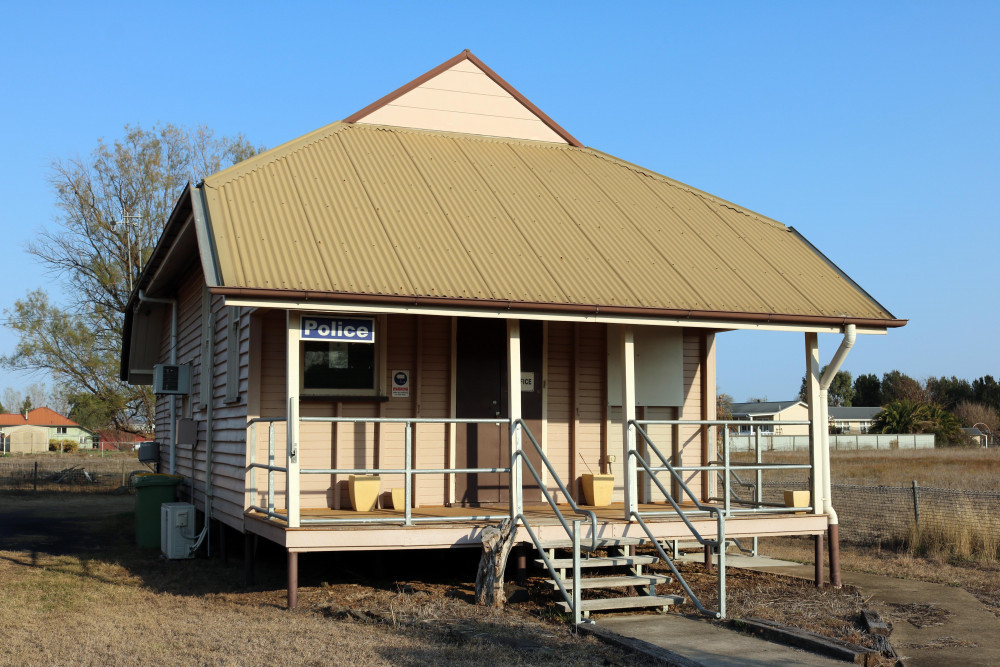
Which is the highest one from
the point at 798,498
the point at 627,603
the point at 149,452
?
the point at 149,452

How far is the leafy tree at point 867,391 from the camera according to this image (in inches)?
3960

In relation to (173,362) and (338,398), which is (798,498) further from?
(173,362)

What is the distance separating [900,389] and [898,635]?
90599 millimetres

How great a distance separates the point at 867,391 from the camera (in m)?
102

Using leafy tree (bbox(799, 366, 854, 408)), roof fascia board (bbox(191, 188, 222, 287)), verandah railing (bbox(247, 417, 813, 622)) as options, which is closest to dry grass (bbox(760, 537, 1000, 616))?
verandah railing (bbox(247, 417, 813, 622))

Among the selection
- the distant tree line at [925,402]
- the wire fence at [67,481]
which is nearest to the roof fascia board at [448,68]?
the wire fence at [67,481]

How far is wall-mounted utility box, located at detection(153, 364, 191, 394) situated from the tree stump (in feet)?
24.3

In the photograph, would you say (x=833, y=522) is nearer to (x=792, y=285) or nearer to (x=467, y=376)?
(x=792, y=285)

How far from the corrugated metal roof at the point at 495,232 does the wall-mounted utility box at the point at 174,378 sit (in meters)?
4.31

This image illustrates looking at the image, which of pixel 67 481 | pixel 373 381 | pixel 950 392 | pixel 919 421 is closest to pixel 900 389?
pixel 950 392

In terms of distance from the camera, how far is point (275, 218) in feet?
35.0

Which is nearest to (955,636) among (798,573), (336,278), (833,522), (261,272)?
(833,522)

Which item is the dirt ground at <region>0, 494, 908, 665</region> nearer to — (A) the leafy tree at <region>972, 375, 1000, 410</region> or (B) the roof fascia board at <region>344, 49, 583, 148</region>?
(B) the roof fascia board at <region>344, 49, 583, 148</region>

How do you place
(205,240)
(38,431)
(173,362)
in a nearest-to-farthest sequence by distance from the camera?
(205,240) → (173,362) → (38,431)
